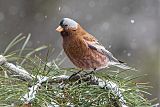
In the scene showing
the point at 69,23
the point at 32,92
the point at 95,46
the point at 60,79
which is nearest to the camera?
the point at 32,92

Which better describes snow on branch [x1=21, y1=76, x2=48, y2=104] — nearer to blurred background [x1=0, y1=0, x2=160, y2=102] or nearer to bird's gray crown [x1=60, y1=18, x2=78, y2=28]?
bird's gray crown [x1=60, y1=18, x2=78, y2=28]

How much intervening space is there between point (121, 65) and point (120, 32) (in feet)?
16.3

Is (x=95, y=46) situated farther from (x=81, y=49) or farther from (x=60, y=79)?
(x=60, y=79)

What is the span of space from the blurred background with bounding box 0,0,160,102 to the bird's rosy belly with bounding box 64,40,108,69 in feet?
13.7

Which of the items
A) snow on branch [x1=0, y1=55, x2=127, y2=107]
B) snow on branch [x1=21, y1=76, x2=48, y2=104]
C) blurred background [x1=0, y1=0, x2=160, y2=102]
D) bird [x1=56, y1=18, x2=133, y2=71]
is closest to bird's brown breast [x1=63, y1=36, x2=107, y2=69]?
bird [x1=56, y1=18, x2=133, y2=71]

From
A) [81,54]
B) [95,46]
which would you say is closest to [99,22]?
[95,46]

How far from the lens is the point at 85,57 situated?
1.78m

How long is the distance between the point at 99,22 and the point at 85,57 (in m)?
5.44

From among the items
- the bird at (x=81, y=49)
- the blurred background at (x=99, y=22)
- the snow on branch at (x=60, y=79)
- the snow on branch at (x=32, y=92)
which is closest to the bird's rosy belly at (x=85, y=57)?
the bird at (x=81, y=49)

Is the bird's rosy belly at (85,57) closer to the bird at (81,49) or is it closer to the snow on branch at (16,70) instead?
the bird at (81,49)

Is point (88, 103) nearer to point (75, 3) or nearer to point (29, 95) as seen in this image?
point (29, 95)

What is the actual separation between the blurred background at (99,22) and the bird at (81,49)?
13.6 feet

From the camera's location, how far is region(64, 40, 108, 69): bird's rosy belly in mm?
1752

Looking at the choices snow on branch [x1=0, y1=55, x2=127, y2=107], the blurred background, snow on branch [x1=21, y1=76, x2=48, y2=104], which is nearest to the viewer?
snow on branch [x1=21, y1=76, x2=48, y2=104]
